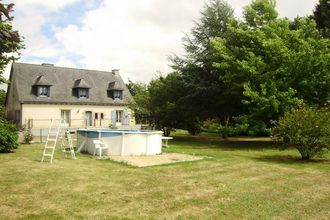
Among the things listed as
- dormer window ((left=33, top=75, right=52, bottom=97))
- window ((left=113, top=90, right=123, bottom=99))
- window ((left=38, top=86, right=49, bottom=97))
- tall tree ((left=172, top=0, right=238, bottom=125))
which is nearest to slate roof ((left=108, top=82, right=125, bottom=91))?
window ((left=113, top=90, right=123, bottom=99))

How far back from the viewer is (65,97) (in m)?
46.6

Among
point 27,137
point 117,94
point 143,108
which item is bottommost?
point 27,137

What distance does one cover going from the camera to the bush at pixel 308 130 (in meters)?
16.6

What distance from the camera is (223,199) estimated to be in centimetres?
939

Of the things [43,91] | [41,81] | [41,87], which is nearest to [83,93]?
[43,91]

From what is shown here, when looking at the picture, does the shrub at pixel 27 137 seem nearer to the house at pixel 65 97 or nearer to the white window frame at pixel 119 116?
the house at pixel 65 97

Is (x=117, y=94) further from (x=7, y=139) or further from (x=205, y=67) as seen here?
(x=7, y=139)

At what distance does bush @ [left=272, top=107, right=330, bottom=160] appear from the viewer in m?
16.6

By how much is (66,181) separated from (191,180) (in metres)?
→ 4.04

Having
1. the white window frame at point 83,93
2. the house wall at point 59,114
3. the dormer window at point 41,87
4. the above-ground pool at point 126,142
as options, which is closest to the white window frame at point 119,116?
the house wall at point 59,114

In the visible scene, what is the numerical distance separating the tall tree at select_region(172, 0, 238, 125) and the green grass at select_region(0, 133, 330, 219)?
1562 cm

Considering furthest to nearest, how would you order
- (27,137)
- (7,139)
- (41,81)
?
(41,81) < (27,137) < (7,139)

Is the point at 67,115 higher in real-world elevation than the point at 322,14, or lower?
lower

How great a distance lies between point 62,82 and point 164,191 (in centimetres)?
4073
